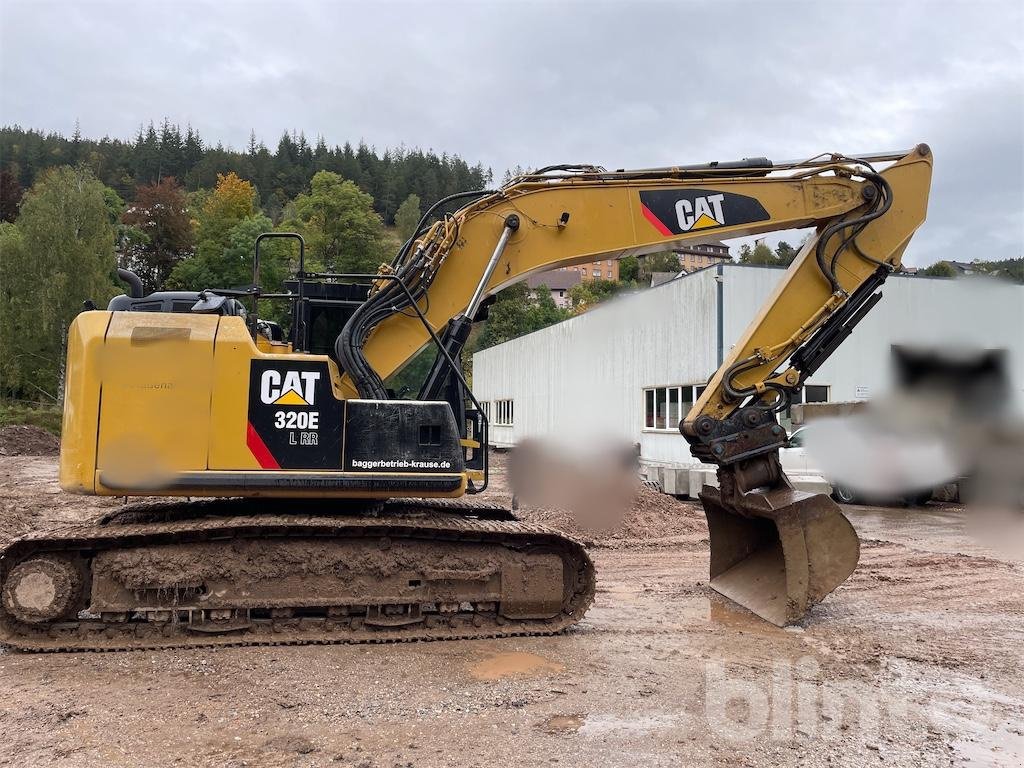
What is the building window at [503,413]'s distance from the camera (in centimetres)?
3356

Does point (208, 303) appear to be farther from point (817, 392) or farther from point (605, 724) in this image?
point (817, 392)

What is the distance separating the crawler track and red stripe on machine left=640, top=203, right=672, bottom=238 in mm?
2821

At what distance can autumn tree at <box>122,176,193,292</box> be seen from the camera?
62938 millimetres

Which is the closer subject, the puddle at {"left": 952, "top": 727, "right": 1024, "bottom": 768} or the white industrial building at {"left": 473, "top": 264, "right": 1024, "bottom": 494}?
the puddle at {"left": 952, "top": 727, "right": 1024, "bottom": 768}

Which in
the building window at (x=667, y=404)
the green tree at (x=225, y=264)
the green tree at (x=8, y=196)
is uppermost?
the green tree at (x=8, y=196)

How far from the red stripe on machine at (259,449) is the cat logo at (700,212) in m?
4.00

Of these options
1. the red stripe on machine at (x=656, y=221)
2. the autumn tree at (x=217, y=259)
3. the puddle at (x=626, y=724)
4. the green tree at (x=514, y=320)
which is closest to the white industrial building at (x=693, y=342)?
the red stripe on machine at (x=656, y=221)

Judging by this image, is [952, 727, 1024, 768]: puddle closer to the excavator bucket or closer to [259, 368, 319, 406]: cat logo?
the excavator bucket

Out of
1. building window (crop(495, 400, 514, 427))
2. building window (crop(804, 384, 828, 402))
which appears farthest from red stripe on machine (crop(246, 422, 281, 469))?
building window (crop(495, 400, 514, 427))

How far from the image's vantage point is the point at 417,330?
22.0 feet

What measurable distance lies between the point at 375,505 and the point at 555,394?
15.7m

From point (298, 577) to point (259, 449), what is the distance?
3.44ft

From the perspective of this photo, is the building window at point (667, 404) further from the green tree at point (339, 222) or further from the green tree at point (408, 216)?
the green tree at point (408, 216)

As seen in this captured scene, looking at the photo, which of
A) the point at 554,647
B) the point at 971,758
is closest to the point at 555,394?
the point at 554,647
